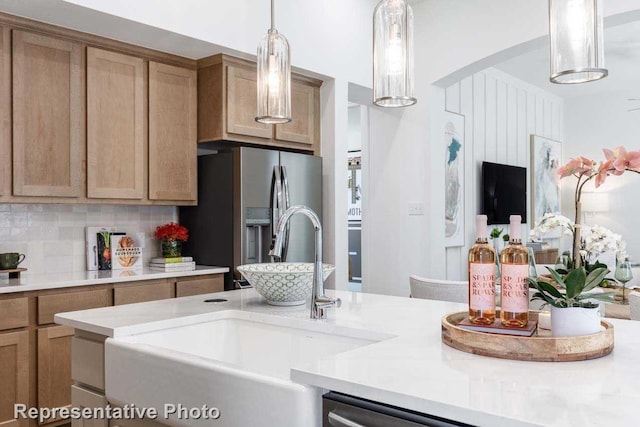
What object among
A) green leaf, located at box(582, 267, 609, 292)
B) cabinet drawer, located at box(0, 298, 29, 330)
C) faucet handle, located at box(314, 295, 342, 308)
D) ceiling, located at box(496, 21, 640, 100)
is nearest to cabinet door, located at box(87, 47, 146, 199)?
cabinet drawer, located at box(0, 298, 29, 330)

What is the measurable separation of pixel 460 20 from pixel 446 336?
3.76 meters

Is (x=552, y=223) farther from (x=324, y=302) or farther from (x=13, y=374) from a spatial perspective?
(x=13, y=374)

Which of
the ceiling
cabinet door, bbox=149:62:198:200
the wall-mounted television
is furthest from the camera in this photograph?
the wall-mounted television

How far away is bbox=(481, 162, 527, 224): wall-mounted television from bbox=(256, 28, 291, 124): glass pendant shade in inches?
183

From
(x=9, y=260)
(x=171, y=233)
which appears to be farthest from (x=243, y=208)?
(x=9, y=260)

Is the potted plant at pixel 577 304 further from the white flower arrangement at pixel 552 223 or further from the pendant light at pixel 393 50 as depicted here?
the pendant light at pixel 393 50

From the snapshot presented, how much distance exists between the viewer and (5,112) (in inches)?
118

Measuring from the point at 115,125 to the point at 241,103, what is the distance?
856 mm

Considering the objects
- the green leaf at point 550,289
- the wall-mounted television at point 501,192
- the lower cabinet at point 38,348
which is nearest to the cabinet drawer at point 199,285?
the lower cabinet at point 38,348

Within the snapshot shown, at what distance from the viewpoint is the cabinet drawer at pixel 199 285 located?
356 cm

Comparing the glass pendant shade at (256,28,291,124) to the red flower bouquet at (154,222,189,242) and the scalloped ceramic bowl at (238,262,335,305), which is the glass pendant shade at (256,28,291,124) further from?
the red flower bouquet at (154,222,189,242)

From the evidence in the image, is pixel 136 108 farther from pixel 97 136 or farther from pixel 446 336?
pixel 446 336

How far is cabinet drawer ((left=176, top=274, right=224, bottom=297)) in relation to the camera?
11.7 ft

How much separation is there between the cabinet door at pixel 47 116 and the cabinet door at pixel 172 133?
48 centimetres
